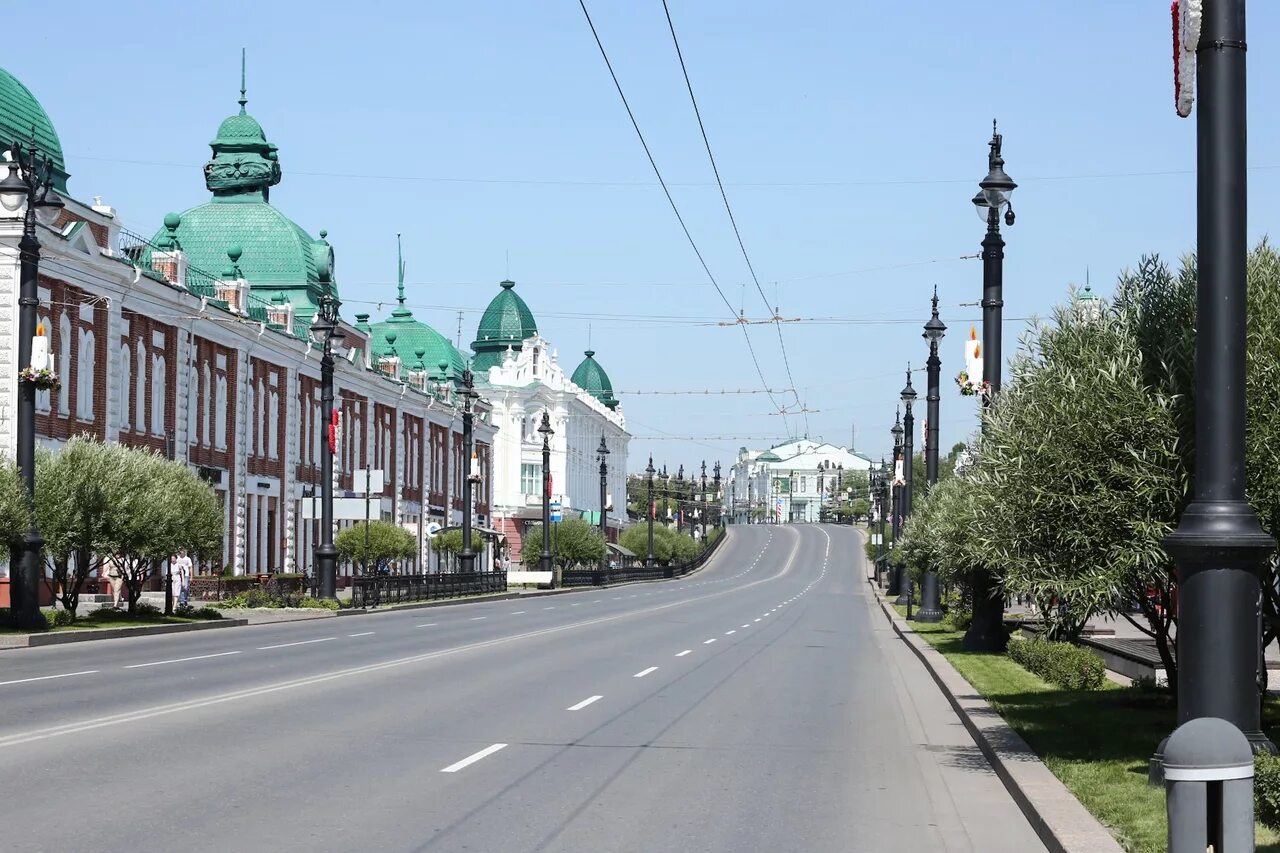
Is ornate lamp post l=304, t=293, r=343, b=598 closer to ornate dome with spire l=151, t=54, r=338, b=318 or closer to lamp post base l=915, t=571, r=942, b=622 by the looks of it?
lamp post base l=915, t=571, r=942, b=622

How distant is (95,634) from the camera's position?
32.8m

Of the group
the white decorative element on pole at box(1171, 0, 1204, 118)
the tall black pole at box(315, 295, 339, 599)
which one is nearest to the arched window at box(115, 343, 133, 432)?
the tall black pole at box(315, 295, 339, 599)

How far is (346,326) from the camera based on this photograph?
8231 centimetres

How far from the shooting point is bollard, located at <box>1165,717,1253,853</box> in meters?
6.89

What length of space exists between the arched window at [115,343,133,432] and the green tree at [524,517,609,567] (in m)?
45.5

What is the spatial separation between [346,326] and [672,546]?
52398 mm

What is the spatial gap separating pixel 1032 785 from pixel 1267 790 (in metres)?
2.38

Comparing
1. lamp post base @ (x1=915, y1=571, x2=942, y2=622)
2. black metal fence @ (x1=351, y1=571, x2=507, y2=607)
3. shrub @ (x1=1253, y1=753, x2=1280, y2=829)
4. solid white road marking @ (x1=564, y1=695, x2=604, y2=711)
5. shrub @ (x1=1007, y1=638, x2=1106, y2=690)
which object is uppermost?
shrub @ (x1=1253, y1=753, x2=1280, y2=829)

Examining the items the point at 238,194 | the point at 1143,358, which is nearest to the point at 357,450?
the point at 238,194

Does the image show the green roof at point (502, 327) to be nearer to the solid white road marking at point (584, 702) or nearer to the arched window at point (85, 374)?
the arched window at point (85, 374)

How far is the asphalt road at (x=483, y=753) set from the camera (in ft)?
34.1

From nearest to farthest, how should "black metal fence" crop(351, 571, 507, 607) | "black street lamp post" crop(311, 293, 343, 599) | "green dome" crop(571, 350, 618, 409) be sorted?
"black street lamp post" crop(311, 293, 343, 599) < "black metal fence" crop(351, 571, 507, 607) < "green dome" crop(571, 350, 618, 409)

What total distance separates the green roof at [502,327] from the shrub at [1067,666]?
4533 inches

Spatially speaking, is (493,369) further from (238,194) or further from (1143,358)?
(1143,358)
